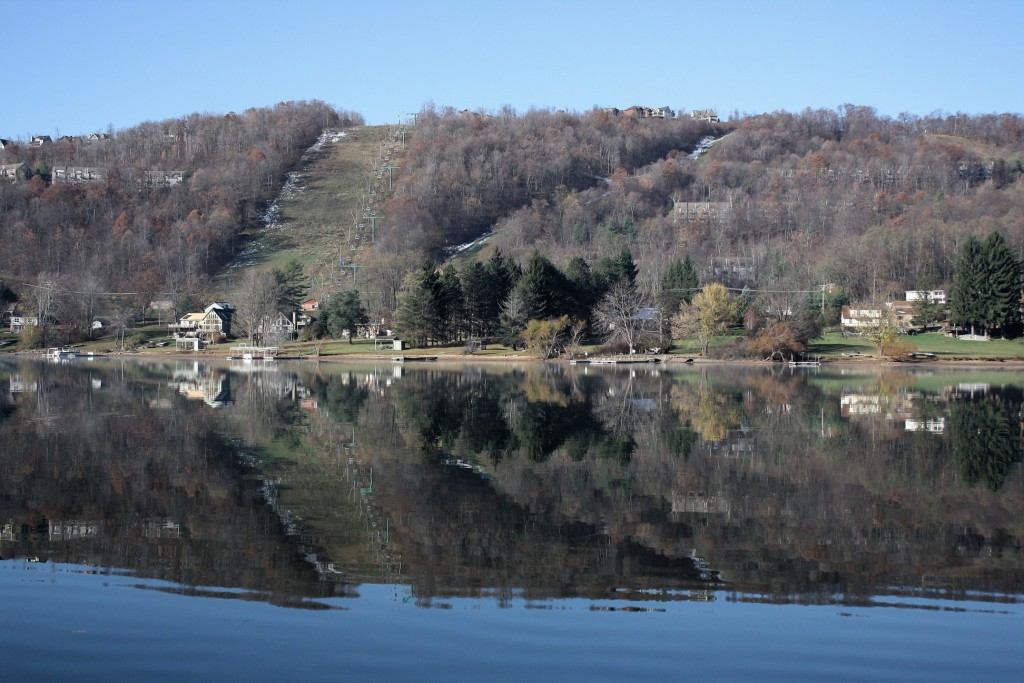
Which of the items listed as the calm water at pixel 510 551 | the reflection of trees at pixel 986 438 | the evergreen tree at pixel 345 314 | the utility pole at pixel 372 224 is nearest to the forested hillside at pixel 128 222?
the utility pole at pixel 372 224

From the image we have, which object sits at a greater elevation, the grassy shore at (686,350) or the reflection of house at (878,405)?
the grassy shore at (686,350)

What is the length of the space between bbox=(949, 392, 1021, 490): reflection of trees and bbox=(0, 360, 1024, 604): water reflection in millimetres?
128

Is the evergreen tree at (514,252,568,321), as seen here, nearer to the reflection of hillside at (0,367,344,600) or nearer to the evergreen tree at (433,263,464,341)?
the evergreen tree at (433,263,464,341)

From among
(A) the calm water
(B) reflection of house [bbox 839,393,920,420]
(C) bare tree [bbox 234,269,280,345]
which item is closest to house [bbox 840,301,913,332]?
(B) reflection of house [bbox 839,393,920,420]

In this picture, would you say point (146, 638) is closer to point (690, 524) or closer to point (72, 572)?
point (72, 572)

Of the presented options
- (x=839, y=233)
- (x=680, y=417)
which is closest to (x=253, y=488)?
(x=680, y=417)

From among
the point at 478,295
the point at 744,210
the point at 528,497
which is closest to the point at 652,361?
the point at 478,295

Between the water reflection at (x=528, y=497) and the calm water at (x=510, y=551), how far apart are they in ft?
0.26

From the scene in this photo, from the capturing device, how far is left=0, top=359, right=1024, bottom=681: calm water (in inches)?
361

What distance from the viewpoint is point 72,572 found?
466 inches

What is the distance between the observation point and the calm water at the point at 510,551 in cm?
917

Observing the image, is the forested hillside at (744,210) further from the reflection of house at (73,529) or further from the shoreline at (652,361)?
the reflection of house at (73,529)

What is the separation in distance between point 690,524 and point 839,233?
451 feet

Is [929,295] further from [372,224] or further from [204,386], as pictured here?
[372,224]
